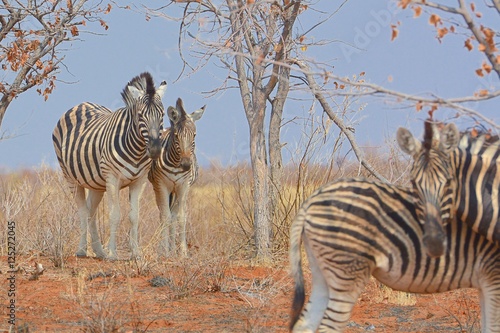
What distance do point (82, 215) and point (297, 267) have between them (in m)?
8.11

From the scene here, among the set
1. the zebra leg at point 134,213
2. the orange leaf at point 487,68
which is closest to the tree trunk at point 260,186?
the zebra leg at point 134,213

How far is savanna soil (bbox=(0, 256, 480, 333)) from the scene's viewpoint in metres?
8.48

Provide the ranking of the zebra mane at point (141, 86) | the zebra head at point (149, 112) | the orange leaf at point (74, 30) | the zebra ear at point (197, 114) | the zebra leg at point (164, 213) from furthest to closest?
the zebra ear at point (197, 114) < the zebra mane at point (141, 86) < the zebra leg at point (164, 213) < the zebra head at point (149, 112) < the orange leaf at point (74, 30)

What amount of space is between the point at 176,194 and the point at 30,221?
9.05ft

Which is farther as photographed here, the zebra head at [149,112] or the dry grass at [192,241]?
the zebra head at [149,112]

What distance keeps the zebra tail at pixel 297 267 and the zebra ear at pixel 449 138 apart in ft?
3.80

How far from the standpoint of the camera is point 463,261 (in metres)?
6.41

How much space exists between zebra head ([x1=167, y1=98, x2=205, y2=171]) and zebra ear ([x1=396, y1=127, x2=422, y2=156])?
6.96 meters

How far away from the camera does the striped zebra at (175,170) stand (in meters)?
13.0

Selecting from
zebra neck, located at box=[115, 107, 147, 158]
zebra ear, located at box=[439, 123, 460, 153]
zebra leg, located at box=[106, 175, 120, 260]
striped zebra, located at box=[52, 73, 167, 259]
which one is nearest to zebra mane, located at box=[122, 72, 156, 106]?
striped zebra, located at box=[52, 73, 167, 259]

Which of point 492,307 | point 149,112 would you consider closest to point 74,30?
point 149,112

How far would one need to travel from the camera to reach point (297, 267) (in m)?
6.52

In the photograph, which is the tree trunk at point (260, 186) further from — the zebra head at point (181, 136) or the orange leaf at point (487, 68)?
the orange leaf at point (487, 68)

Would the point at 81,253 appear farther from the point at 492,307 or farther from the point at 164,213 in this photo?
the point at 492,307
